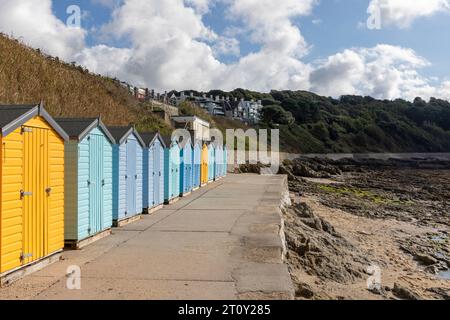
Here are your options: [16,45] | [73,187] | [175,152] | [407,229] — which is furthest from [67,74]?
[73,187]

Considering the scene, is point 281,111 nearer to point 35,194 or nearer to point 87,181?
point 87,181

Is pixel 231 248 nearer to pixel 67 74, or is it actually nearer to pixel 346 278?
pixel 346 278

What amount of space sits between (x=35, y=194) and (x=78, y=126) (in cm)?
202

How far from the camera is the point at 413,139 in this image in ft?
415

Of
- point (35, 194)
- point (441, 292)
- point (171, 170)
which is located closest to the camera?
point (35, 194)

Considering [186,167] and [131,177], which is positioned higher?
[186,167]

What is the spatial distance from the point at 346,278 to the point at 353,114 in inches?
5595

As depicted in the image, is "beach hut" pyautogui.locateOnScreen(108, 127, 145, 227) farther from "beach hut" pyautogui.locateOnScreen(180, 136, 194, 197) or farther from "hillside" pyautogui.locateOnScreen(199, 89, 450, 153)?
"hillside" pyautogui.locateOnScreen(199, 89, 450, 153)

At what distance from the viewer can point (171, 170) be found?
15273 millimetres

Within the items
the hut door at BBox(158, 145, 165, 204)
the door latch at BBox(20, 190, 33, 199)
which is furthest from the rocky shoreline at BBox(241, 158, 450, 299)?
the door latch at BBox(20, 190, 33, 199)

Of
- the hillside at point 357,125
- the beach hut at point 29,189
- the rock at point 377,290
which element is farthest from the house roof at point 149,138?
the hillside at point 357,125

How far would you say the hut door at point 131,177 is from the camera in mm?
11102

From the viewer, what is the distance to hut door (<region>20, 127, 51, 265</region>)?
6.52m

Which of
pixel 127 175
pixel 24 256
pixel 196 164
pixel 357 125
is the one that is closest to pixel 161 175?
pixel 127 175
